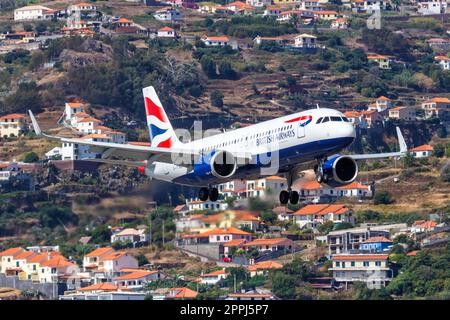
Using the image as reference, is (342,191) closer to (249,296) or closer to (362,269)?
(362,269)

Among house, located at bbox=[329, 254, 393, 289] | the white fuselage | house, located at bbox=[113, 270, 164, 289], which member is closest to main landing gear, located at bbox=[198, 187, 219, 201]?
the white fuselage

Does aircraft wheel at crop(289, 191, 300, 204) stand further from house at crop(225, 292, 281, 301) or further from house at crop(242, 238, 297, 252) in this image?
house at crop(242, 238, 297, 252)

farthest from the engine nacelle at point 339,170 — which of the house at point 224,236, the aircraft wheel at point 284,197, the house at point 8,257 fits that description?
the house at point 224,236

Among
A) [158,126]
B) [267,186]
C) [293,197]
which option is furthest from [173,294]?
[293,197]

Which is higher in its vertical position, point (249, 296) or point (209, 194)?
point (209, 194)
